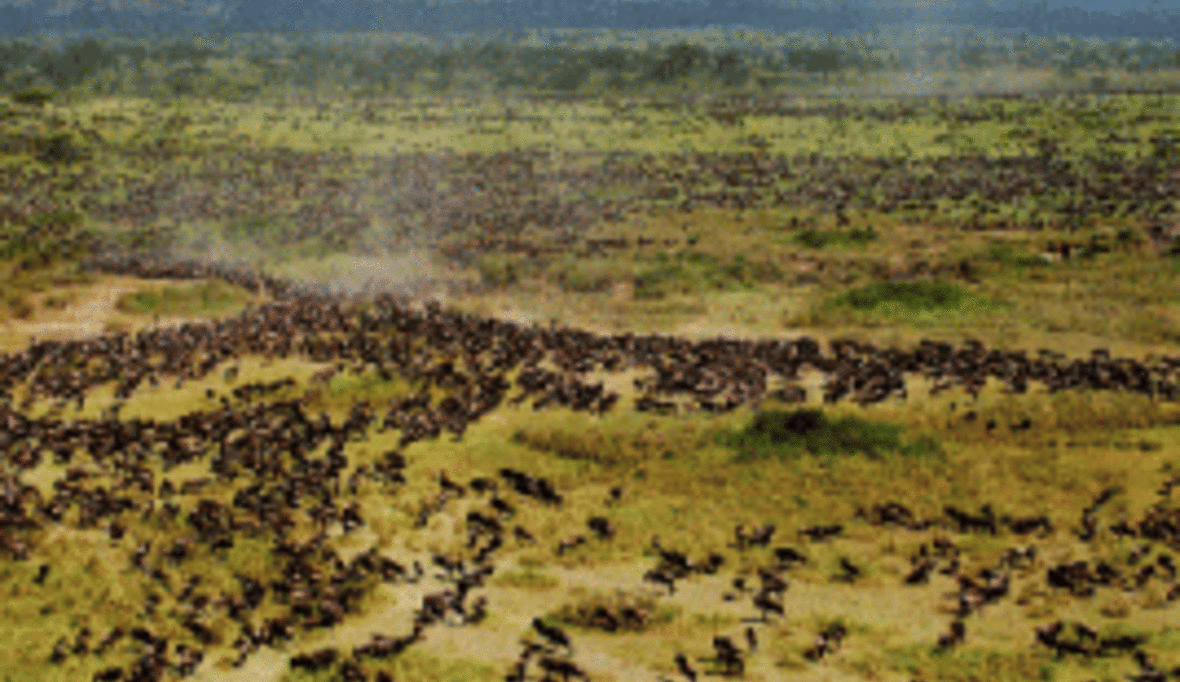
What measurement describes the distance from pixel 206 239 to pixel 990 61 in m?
156

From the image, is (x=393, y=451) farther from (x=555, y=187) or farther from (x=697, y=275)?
(x=555, y=187)

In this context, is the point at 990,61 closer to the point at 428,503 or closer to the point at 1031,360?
the point at 1031,360

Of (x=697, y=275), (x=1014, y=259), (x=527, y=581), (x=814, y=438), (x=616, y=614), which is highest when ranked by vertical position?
(x=1014, y=259)

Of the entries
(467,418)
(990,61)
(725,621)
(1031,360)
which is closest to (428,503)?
(467,418)

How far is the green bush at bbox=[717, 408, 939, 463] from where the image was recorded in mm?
17016

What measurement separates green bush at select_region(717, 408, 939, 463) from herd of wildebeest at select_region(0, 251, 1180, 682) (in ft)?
5.36

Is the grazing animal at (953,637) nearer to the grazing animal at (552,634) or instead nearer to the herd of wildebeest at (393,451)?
the herd of wildebeest at (393,451)

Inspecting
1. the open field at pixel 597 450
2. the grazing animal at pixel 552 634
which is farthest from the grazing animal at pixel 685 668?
the grazing animal at pixel 552 634

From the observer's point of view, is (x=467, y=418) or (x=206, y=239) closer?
(x=467, y=418)

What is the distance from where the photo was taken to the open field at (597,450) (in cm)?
1201

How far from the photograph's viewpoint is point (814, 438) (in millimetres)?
17250

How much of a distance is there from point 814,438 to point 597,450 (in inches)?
156

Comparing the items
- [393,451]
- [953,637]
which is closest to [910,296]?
[393,451]

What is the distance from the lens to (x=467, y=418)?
19.4 meters
